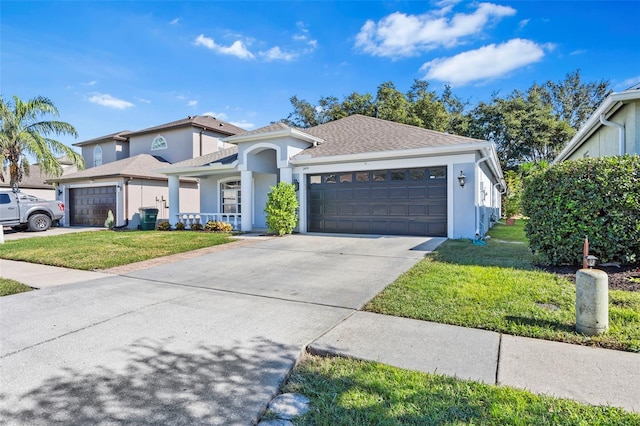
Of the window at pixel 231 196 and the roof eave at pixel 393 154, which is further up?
the roof eave at pixel 393 154

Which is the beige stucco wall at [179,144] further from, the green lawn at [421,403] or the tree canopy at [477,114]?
the green lawn at [421,403]

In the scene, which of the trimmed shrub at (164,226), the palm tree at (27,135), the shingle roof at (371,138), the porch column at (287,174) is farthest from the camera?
the palm tree at (27,135)

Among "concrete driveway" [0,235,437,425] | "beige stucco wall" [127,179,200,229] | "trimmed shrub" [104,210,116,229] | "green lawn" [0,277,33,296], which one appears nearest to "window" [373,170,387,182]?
"concrete driveway" [0,235,437,425]

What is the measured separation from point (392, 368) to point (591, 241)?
17.2ft

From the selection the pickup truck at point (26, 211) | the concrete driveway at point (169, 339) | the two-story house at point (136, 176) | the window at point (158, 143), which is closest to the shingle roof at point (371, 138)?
the concrete driveway at point (169, 339)

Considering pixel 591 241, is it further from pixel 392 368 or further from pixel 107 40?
pixel 107 40

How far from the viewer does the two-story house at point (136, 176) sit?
1802 centimetres

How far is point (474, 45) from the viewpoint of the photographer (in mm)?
19375

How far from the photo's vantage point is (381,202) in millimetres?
12227

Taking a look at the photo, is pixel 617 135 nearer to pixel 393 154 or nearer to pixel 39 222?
pixel 393 154

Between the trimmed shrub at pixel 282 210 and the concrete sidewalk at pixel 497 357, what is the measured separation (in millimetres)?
8572

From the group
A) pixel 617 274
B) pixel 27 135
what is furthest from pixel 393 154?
pixel 27 135

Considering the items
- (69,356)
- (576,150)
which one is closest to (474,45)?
(576,150)

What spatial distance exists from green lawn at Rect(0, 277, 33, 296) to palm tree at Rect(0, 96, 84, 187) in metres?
15.8
